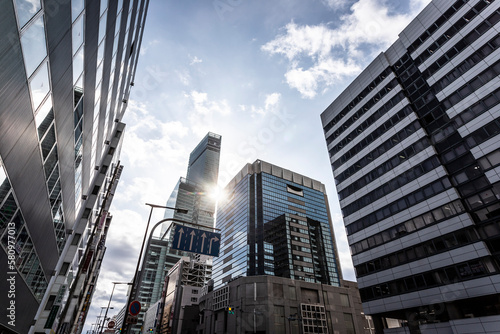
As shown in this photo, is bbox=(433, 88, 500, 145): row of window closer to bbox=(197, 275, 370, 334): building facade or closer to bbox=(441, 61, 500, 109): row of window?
bbox=(441, 61, 500, 109): row of window

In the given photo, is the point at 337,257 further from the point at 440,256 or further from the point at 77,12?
the point at 77,12

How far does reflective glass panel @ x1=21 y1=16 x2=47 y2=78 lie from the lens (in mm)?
7387

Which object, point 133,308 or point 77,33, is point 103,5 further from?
point 133,308

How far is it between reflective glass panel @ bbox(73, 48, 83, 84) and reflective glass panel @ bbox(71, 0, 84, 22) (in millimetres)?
1904

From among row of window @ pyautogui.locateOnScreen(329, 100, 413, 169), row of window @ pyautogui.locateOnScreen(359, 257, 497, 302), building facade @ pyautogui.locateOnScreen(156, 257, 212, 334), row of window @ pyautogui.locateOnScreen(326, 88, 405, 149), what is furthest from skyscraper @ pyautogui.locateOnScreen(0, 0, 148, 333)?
building facade @ pyautogui.locateOnScreen(156, 257, 212, 334)

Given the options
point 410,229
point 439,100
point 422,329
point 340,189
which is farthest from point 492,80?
point 422,329

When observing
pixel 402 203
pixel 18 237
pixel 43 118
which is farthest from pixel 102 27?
pixel 402 203

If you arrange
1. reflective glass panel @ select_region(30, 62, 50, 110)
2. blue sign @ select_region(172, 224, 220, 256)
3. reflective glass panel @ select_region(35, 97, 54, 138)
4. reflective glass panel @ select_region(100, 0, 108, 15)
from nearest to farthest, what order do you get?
1. reflective glass panel @ select_region(30, 62, 50, 110)
2. reflective glass panel @ select_region(35, 97, 54, 138)
3. reflective glass panel @ select_region(100, 0, 108, 15)
4. blue sign @ select_region(172, 224, 220, 256)

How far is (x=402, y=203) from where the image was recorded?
3569cm

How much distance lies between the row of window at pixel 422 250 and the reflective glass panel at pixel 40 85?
3841cm

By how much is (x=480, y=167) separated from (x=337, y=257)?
78.9 m

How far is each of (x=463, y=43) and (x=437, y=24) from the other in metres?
6.57

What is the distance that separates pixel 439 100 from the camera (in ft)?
117

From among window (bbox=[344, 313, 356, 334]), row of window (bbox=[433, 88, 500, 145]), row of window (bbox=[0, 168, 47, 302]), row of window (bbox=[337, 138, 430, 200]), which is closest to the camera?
row of window (bbox=[0, 168, 47, 302])
